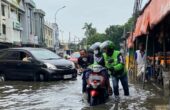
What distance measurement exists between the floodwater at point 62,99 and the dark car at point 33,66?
147 cm

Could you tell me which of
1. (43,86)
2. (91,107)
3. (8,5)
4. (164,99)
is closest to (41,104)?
(91,107)

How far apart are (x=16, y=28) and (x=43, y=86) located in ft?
137

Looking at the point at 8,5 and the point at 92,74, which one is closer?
the point at 92,74

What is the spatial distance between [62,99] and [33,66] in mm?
5764

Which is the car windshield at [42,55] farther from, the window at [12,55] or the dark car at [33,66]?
the window at [12,55]

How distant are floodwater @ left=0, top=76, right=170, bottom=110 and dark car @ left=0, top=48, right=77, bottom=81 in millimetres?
1466

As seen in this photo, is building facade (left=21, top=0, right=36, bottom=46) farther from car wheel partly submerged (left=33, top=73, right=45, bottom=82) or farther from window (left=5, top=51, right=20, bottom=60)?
car wheel partly submerged (left=33, top=73, right=45, bottom=82)

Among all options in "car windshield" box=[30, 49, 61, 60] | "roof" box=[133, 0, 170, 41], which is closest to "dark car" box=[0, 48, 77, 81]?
"car windshield" box=[30, 49, 61, 60]

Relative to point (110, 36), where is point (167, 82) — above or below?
below

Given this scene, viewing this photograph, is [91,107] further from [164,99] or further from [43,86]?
[43,86]

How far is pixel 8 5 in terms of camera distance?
52.8 metres

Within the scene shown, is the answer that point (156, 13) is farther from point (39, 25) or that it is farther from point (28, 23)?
point (39, 25)

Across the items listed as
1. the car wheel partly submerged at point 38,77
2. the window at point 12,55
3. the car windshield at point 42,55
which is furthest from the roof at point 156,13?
the window at point 12,55

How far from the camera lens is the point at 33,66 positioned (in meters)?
17.2
